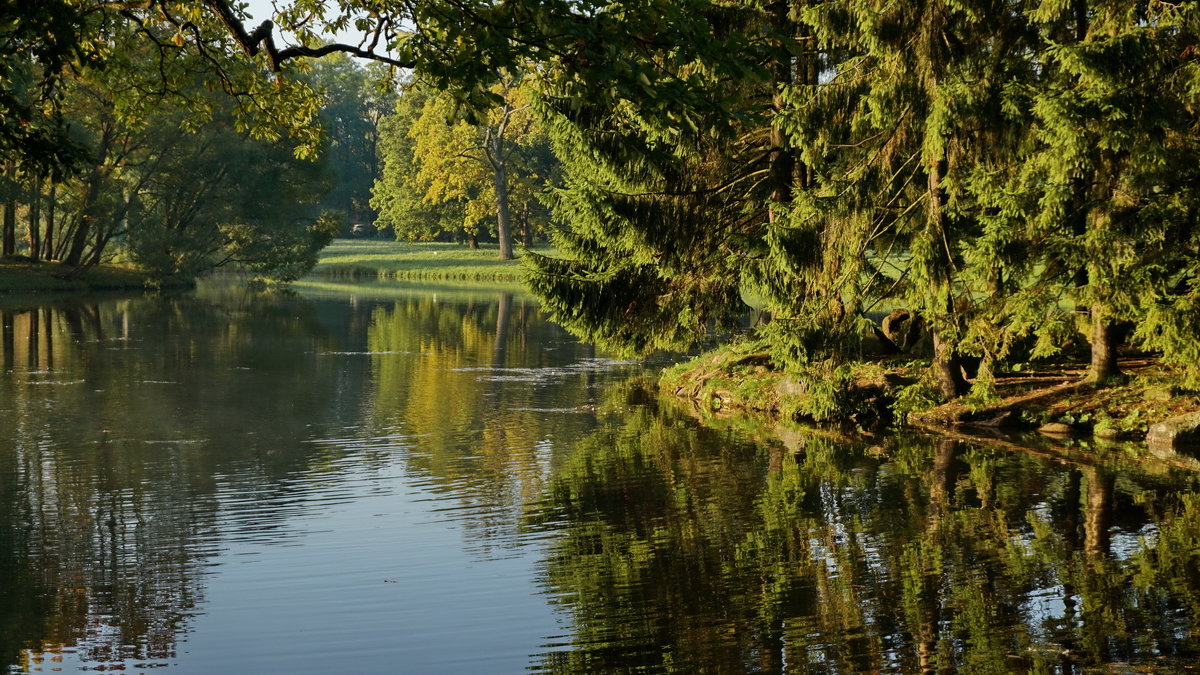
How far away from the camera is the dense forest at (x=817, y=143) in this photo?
370 inches

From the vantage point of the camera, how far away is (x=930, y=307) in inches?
686

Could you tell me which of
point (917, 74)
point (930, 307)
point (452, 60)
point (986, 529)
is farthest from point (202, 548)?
point (917, 74)

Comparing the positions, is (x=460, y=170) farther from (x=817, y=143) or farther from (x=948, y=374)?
(x=948, y=374)

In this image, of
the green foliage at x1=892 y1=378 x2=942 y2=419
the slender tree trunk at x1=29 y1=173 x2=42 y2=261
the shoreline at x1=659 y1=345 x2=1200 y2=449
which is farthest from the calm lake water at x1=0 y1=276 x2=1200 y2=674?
the slender tree trunk at x1=29 y1=173 x2=42 y2=261

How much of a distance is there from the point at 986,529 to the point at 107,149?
155 feet

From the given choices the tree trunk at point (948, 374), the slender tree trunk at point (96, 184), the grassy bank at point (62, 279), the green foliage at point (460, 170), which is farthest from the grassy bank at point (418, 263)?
the tree trunk at point (948, 374)

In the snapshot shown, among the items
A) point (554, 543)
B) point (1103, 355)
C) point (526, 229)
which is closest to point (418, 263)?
point (526, 229)

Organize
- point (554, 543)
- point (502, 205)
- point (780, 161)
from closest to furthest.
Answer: point (554, 543) → point (780, 161) → point (502, 205)

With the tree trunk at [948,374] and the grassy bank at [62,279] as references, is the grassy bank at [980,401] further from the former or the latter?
the grassy bank at [62,279]

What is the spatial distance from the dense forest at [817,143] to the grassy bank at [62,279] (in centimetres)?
3698

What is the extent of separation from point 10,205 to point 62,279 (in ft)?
15.0

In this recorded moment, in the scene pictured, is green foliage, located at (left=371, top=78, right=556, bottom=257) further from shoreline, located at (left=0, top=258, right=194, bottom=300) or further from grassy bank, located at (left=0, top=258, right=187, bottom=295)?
grassy bank, located at (left=0, top=258, right=187, bottom=295)

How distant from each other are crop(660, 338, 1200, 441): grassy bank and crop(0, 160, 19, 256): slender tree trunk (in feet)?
104

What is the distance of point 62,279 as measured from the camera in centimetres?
5356
